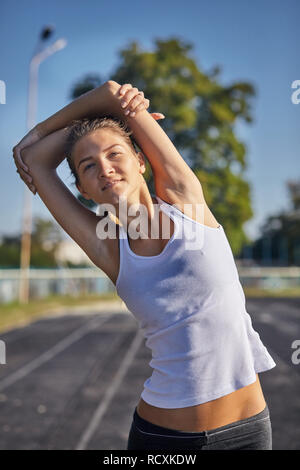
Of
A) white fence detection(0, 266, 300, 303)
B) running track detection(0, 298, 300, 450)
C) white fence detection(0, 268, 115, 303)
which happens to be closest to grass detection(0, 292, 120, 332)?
white fence detection(0, 268, 115, 303)

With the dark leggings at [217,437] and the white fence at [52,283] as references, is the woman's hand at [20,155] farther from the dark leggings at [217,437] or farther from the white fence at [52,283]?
the white fence at [52,283]

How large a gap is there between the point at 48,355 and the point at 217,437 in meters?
10.8

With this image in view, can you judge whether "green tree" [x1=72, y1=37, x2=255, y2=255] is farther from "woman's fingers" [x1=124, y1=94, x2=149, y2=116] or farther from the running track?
"woman's fingers" [x1=124, y1=94, x2=149, y2=116]

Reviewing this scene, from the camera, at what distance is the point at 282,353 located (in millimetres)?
11414

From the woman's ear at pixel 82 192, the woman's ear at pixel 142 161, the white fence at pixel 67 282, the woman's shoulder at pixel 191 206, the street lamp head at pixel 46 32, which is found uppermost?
the street lamp head at pixel 46 32

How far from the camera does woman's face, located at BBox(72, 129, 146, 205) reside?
1628 mm

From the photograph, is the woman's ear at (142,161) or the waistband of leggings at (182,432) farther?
the woman's ear at (142,161)

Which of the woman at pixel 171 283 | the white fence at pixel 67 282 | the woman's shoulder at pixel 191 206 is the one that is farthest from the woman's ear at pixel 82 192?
the white fence at pixel 67 282

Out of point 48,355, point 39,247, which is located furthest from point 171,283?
point 39,247

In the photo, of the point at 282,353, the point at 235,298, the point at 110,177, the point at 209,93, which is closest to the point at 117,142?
the point at 110,177

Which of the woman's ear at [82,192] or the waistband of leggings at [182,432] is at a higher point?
the woman's ear at [82,192]

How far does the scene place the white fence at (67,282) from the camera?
81.3 feet

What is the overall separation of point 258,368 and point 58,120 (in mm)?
932

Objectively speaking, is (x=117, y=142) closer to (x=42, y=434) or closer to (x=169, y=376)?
(x=169, y=376)
